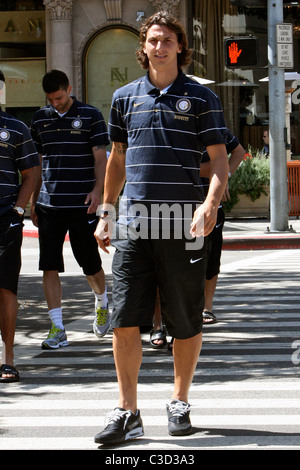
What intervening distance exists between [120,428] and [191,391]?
1.32 metres

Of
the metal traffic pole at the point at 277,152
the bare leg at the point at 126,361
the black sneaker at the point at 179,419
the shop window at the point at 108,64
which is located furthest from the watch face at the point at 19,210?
the shop window at the point at 108,64

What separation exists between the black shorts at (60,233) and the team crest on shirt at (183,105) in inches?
108

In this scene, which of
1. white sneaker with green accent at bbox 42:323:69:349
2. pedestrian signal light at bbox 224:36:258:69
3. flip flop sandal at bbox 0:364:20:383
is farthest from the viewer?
pedestrian signal light at bbox 224:36:258:69

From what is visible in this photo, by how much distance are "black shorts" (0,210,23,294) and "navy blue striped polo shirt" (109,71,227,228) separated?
163 centimetres

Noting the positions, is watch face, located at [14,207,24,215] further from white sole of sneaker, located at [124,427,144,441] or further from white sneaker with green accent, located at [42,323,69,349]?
white sole of sneaker, located at [124,427,144,441]

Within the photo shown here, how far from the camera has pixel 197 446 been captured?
4.71m

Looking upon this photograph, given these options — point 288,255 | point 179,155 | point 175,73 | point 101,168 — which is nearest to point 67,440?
point 179,155

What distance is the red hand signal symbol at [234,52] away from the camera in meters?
15.5

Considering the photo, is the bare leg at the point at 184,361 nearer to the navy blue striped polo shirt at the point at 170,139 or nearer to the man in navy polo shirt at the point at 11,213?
the navy blue striped polo shirt at the point at 170,139

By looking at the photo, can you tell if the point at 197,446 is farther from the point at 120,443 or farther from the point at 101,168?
the point at 101,168

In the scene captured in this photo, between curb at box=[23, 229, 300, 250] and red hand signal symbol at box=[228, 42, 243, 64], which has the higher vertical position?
red hand signal symbol at box=[228, 42, 243, 64]

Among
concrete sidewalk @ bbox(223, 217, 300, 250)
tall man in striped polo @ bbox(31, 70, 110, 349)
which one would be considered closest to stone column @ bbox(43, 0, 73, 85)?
concrete sidewalk @ bbox(223, 217, 300, 250)

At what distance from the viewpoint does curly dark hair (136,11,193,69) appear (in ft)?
16.4
